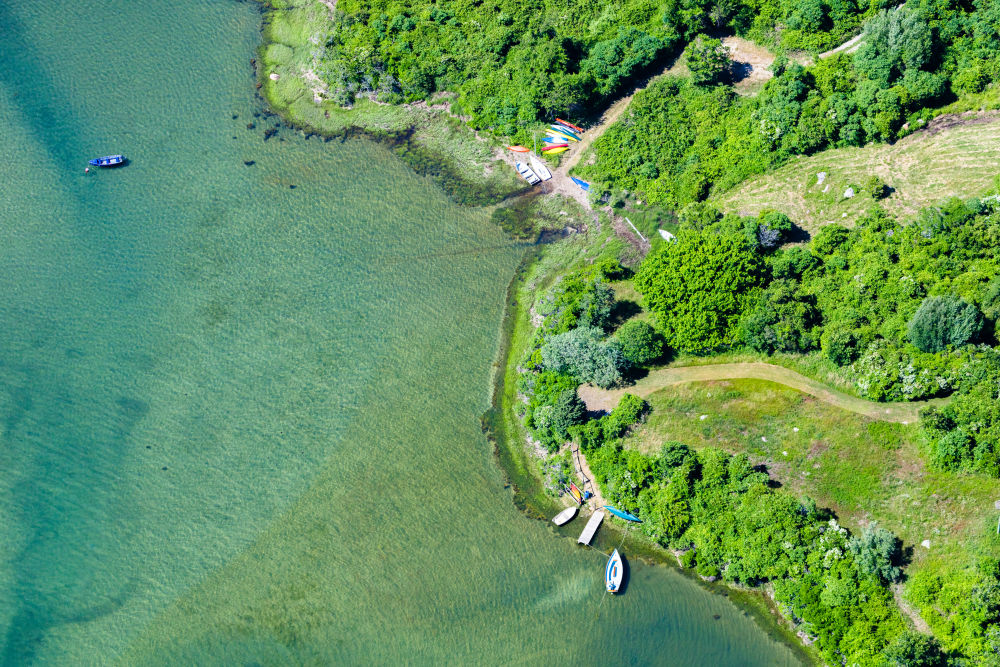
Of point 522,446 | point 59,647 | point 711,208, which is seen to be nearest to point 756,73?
point 711,208

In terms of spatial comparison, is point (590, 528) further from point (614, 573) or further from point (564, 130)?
point (564, 130)

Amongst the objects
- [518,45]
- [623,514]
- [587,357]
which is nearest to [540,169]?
[518,45]

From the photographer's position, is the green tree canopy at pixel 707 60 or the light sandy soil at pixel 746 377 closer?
the light sandy soil at pixel 746 377

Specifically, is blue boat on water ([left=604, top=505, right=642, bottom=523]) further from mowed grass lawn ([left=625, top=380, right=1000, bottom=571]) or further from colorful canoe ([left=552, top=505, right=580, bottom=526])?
mowed grass lawn ([left=625, top=380, right=1000, bottom=571])

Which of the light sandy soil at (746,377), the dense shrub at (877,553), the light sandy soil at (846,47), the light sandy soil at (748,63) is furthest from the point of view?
the light sandy soil at (748,63)

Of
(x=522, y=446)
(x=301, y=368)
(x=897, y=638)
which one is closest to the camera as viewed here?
(x=897, y=638)

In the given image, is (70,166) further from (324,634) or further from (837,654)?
(837,654)

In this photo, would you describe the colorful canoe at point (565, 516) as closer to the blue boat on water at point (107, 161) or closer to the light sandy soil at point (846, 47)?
the light sandy soil at point (846, 47)

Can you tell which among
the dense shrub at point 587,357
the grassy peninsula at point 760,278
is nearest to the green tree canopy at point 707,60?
the grassy peninsula at point 760,278
